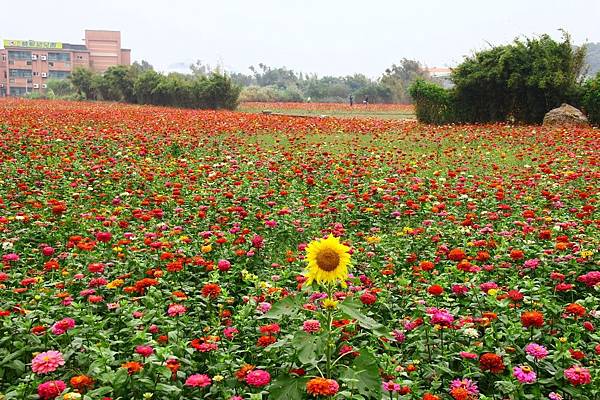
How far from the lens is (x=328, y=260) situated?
1878mm

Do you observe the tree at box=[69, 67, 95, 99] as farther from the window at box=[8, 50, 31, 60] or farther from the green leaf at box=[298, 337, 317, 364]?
the window at box=[8, 50, 31, 60]

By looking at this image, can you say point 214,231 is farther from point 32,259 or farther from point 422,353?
point 422,353

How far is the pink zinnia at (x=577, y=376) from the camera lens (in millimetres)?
1927

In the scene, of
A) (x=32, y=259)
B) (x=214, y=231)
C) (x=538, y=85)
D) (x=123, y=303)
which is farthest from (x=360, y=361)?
(x=538, y=85)

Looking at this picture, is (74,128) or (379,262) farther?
(74,128)

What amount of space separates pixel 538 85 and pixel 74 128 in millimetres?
11881

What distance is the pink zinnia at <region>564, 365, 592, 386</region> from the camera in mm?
1927

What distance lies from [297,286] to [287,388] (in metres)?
1.14

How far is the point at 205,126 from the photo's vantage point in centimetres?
1275

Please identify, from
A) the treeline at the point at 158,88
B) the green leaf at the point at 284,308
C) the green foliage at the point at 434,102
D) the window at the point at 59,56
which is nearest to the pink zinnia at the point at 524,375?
the green leaf at the point at 284,308

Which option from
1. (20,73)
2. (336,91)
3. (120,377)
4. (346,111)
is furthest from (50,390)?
(20,73)

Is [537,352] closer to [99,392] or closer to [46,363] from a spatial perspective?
[99,392]

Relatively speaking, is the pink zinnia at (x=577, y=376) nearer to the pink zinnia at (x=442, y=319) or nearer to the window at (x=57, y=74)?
the pink zinnia at (x=442, y=319)

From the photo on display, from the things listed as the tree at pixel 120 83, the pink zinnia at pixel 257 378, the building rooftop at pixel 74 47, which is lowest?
the pink zinnia at pixel 257 378
